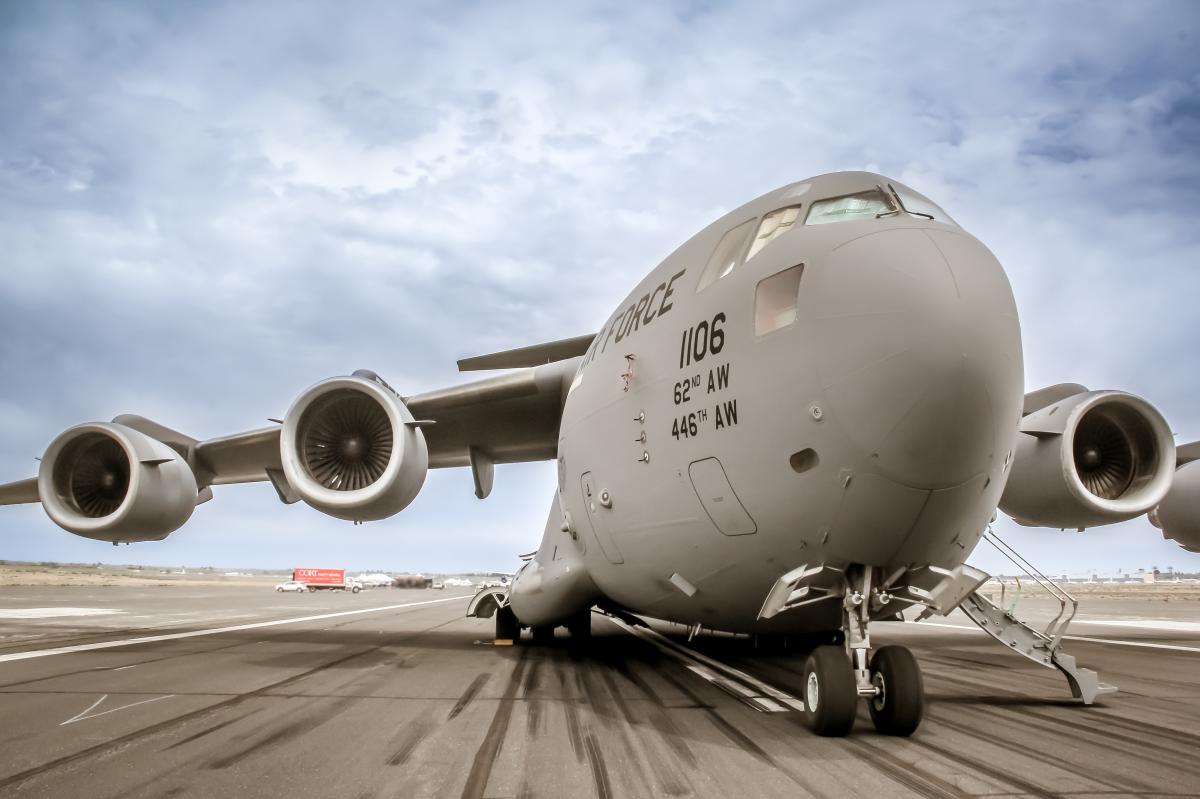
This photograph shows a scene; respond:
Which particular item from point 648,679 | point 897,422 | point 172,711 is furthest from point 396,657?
point 897,422

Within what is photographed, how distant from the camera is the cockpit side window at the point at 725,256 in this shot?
213 inches

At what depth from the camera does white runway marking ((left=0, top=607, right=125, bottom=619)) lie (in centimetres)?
1647

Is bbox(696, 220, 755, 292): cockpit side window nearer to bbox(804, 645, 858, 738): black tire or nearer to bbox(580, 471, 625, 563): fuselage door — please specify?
bbox(580, 471, 625, 563): fuselage door

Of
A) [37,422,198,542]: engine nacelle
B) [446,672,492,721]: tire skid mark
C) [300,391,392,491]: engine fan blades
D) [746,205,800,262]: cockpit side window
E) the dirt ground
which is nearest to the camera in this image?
[746,205,800,262]: cockpit side window

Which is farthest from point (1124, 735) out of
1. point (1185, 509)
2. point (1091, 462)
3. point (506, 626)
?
point (506, 626)

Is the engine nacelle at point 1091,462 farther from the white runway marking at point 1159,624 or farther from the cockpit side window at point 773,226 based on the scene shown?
the white runway marking at point 1159,624

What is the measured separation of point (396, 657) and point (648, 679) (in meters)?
3.58

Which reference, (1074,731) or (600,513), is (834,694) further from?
(600,513)

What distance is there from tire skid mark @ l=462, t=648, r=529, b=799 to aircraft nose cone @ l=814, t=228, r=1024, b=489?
101 inches

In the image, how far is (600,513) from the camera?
6930mm

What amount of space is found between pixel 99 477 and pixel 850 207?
10512 mm

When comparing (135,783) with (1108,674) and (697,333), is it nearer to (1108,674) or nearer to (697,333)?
(697,333)

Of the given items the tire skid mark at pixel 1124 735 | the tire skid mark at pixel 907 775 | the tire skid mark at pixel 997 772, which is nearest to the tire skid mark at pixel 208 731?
the tire skid mark at pixel 907 775

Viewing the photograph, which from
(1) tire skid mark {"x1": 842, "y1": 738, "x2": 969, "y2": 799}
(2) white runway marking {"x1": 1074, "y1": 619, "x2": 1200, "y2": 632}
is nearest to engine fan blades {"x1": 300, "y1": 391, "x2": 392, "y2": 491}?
(1) tire skid mark {"x1": 842, "y1": 738, "x2": 969, "y2": 799}
